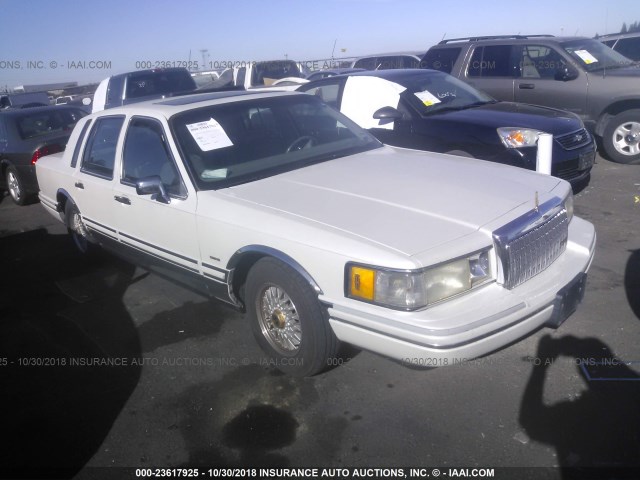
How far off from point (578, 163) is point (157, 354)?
4813 millimetres

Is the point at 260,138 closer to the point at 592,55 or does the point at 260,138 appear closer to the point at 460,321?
the point at 460,321

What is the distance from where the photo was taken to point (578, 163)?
5.94m

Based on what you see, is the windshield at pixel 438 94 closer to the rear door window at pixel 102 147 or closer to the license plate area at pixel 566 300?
the rear door window at pixel 102 147

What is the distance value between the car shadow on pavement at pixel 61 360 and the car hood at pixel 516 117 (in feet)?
13.0

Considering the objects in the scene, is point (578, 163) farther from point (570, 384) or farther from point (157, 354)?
point (157, 354)

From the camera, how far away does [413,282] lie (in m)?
2.62

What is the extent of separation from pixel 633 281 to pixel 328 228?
285cm

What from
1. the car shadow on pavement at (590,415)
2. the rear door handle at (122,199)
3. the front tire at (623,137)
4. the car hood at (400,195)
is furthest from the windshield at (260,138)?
the front tire at (623,137)

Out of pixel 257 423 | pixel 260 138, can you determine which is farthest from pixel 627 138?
pixel 257 423

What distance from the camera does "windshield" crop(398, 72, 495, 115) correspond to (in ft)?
20.9

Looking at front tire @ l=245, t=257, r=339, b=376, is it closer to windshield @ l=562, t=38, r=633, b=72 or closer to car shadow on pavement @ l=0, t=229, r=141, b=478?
car shadow on pavement @ l=0, t=229, r=141, b=478

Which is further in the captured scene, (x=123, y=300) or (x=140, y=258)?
(x=123, y=300)

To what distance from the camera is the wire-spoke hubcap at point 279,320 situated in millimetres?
3244

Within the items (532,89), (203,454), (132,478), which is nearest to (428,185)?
(203,454)
